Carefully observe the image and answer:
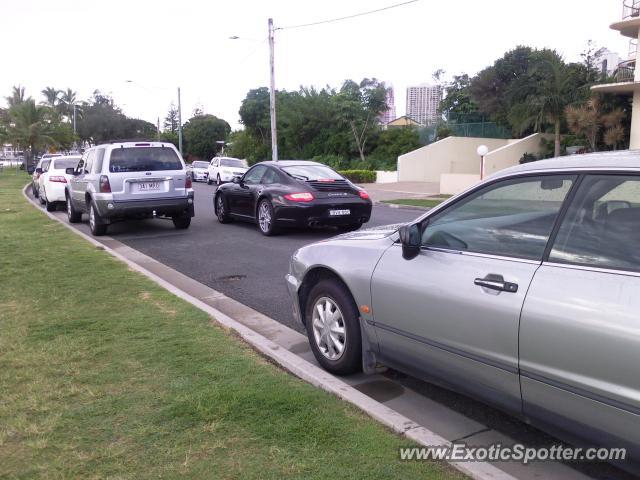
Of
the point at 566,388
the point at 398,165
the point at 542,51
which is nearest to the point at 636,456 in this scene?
the point at 566,388

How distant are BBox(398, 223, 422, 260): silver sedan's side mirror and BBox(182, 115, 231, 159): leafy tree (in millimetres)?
63268

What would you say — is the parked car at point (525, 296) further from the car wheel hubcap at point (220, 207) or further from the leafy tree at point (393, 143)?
the leafy tree at point (393, 143)

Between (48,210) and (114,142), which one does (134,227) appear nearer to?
(114,142)

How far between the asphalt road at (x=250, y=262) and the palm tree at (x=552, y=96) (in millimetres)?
18160

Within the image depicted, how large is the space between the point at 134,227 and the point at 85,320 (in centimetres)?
808

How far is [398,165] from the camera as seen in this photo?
1314 inches

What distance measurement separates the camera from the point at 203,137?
65.2 m

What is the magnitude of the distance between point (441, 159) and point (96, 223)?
84.2 feet

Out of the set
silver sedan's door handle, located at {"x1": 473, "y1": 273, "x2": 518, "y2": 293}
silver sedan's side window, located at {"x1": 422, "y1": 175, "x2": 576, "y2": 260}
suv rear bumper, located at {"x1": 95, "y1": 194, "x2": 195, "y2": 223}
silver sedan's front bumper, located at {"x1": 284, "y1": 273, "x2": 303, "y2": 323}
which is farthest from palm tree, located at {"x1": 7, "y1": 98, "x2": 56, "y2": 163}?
silver sedan's door handle, located at {"x1": 473, "y1": 273, "x2": 518, "y2": 293}

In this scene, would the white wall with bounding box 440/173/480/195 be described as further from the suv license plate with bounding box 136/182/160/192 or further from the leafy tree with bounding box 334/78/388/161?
the suv license plate with bounding box 136/182/160/192

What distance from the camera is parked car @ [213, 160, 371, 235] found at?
10.8 meters

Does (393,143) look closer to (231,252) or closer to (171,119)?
(231,252)

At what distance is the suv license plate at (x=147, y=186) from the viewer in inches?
447

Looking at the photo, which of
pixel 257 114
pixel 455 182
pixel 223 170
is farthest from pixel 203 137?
pixel 455 182
